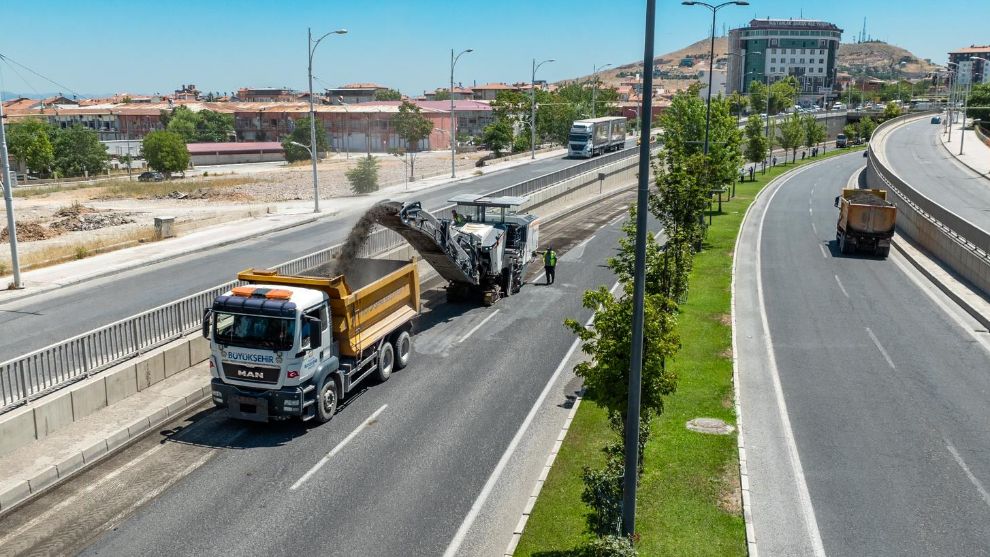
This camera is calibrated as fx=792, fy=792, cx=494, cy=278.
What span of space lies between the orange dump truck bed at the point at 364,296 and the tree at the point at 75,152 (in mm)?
96605

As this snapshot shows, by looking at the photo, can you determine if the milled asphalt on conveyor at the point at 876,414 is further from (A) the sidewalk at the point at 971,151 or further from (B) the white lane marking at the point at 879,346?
(A) the sidewalk at the point at 971,151

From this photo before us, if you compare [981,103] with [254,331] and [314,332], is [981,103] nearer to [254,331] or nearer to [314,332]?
[314,332]

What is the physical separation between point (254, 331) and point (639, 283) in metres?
8.77

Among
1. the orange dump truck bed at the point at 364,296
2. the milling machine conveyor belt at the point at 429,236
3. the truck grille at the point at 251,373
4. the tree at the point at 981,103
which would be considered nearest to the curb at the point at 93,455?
the truck grille at the point at 251,373

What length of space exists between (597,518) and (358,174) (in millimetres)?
53332

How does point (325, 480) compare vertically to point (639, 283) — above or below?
below

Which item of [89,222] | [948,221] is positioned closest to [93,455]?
[948,221]

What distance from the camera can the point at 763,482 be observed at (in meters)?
14.2

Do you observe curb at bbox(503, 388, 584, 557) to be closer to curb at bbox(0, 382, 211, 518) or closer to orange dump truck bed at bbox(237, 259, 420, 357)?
orange dump truck bed at bbox(237, 259, 420, 357)

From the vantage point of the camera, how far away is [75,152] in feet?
339

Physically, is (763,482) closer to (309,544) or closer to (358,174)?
(309,544)

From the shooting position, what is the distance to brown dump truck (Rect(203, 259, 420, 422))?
16.0 metres

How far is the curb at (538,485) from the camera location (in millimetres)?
12117

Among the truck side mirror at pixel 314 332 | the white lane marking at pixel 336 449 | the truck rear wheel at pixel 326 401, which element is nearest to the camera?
the white lane marking at pixel 336 449
